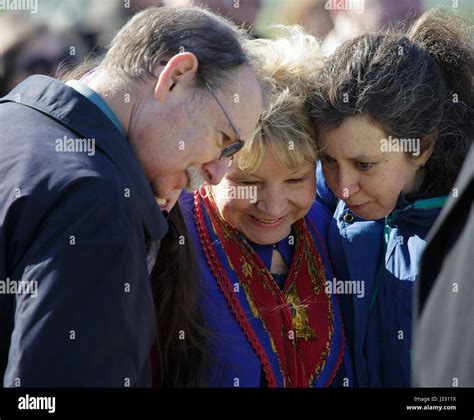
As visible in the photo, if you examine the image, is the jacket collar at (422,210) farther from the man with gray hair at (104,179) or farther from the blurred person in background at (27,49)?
the blurred person in background at (27,49)

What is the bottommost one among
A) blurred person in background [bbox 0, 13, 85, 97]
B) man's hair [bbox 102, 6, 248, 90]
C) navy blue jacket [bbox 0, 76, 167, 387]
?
navy blue jacket [bbox 0, 76, 167, 387]

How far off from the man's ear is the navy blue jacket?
225mm

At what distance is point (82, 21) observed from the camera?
3.48m

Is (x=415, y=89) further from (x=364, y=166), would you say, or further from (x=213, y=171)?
(x=213, y=171)

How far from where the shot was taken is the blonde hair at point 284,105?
7.88ft

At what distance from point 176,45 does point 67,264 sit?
601 mm

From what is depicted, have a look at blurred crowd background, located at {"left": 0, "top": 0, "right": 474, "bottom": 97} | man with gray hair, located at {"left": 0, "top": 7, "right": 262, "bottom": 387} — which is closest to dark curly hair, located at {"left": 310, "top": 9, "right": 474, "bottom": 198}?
man with gray hair, located at {"left": 0, "top": 7, "right": 262, "bottom": 387}

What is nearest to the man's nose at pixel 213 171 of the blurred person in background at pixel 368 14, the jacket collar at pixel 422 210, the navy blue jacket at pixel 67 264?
the navy blue jacket at pixel 67 264

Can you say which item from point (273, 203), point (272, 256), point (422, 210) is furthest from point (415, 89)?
point (272, 256)

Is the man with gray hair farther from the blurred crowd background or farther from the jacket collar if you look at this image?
the blurred crowd background

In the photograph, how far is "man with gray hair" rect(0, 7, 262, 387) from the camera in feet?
4.71

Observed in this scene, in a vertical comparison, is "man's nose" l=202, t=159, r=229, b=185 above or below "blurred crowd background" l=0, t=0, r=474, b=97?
below

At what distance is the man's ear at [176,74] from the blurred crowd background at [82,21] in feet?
5.05

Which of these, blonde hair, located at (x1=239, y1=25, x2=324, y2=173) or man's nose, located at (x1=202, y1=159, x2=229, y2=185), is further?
blonde hair, located at (x1=239, y1=25, x2=324, y2=173)
